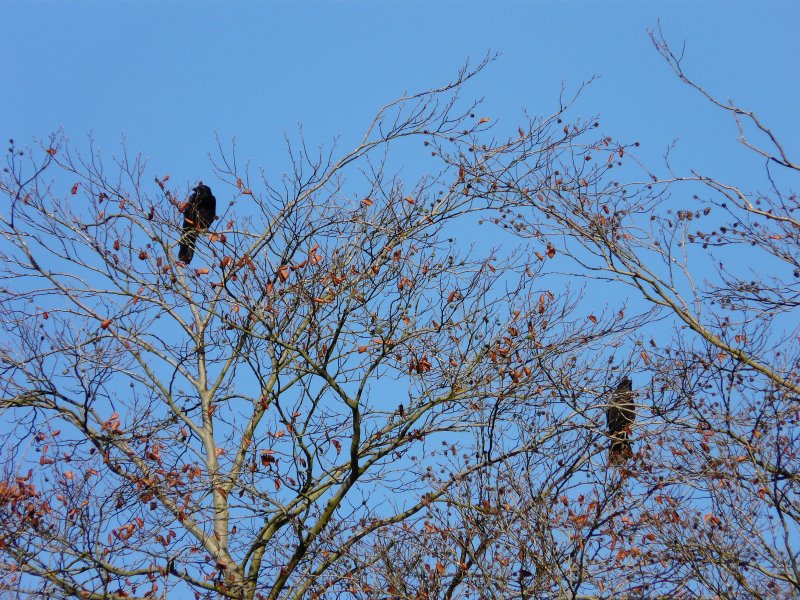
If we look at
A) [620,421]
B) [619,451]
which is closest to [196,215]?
[620,421]

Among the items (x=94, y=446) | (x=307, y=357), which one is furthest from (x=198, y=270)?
(x=94, y=446)

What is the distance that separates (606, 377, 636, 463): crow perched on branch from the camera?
6699 millimetres

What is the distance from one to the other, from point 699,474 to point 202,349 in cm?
421

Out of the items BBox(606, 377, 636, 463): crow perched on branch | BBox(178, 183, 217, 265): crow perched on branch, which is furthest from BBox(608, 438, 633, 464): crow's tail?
BBox(178, 183, 217, 265): crow perched on branch

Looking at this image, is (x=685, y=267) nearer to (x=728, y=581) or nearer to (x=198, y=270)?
(x=728, y=581)

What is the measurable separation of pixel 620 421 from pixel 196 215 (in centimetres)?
373

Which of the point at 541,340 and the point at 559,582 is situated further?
the point at 541,340

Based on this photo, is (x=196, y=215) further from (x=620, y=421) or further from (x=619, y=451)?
(x=619, y=451)

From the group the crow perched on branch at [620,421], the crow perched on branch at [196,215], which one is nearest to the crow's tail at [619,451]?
the crow perched on branch at [620,421]

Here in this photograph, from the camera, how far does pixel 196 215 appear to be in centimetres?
828

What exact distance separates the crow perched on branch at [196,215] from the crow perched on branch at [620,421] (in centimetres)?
319

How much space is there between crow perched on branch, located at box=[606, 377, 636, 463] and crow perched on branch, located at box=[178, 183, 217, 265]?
3.19 metres

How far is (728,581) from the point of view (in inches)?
233

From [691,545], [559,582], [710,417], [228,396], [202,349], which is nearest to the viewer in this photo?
[559,582]
